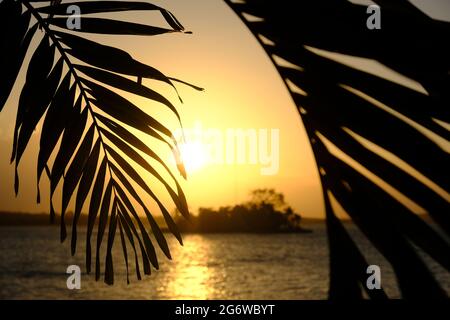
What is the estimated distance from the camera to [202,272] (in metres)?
38.3

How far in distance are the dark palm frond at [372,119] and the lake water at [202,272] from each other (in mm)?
26118

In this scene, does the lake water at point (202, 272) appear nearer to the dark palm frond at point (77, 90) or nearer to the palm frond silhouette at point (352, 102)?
the dark palm frond at point (77, 90)

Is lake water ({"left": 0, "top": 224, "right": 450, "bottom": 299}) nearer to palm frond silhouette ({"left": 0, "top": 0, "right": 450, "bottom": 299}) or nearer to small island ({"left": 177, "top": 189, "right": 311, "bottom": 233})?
small island ({"left": 177, "top": 189, "right": 311, "bottom": 233})

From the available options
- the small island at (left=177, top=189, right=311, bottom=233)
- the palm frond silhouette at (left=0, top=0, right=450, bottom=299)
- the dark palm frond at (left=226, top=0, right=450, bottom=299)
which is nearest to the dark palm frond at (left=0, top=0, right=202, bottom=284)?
the palm frond silhouette at (left=0, top=0, right=450, bottom=299)

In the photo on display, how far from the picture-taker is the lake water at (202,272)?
29.0m

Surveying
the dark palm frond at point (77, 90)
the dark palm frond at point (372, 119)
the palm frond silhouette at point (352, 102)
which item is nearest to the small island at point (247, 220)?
the dark palm frond at point (77, 90)

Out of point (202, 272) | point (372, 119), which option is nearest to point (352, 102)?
point (372, 119)

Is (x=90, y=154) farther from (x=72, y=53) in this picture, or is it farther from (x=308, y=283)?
(x=308, y=283)

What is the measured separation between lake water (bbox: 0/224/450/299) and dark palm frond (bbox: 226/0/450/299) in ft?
85.7

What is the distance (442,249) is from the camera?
58cm

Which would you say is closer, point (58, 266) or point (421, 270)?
point (421, 270)
